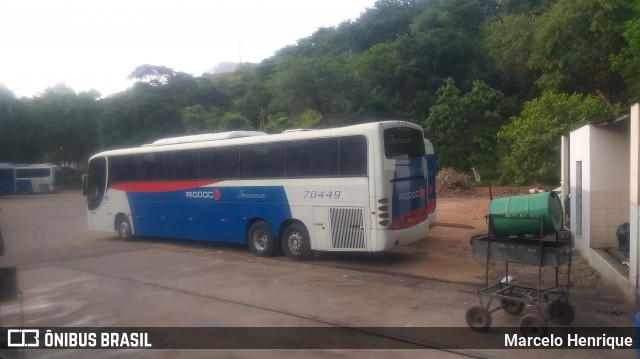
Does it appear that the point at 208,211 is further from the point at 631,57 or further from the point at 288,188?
the point at 631,57

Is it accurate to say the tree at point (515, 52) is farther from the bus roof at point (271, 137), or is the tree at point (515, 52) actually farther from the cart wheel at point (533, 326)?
the cart wheel at point (533, 326)

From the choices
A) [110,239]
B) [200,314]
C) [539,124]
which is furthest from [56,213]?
[539,124]

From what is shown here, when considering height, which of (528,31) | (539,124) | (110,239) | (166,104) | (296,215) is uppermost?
(528,31)

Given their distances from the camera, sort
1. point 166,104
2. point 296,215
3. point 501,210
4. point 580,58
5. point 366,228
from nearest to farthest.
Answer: point 501,210 → point 366,228 → point 296,215 → point 580,58 → point 166,104

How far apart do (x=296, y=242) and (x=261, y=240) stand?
3.84ft

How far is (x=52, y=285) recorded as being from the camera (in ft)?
33.8

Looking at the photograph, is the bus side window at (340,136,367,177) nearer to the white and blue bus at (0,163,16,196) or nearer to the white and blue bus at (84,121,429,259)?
the white and blue bus at (84,121,429,259)

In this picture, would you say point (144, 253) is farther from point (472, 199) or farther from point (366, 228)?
point (472, 199)

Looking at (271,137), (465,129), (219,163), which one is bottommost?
(219,163)

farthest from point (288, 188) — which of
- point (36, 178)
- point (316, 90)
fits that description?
point (36, 178)

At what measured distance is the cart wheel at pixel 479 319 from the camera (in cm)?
679

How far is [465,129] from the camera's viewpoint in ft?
111

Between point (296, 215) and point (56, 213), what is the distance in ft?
65.5

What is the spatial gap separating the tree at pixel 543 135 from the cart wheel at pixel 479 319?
20.6 meters
